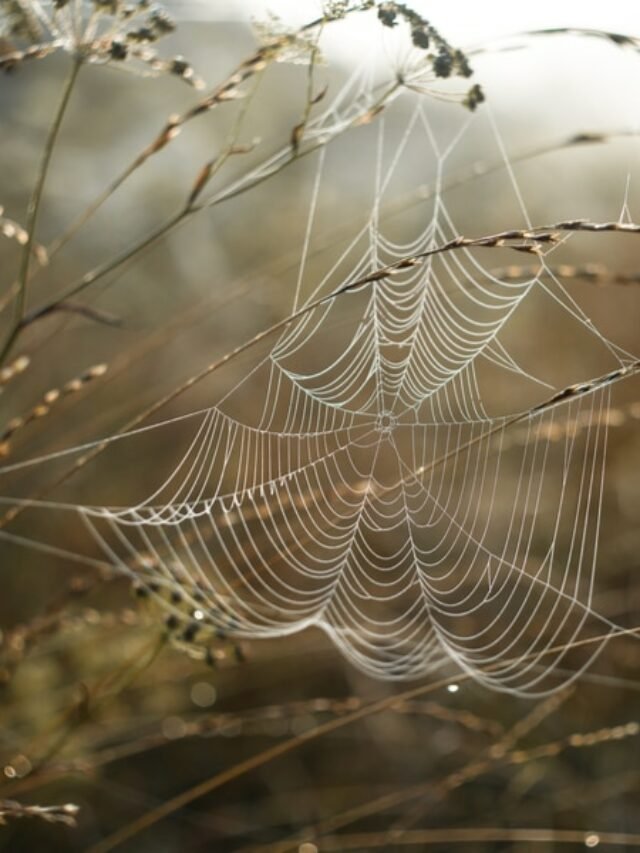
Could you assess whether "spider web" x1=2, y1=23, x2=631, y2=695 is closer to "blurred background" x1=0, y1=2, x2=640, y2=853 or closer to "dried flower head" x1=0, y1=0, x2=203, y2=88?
"blurred background" x1=0, y1=2, x2=640, y2=853

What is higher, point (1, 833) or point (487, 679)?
point (487, 679)

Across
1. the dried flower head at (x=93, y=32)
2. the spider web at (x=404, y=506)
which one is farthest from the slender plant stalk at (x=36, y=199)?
the spider web at (x=404, y=506)

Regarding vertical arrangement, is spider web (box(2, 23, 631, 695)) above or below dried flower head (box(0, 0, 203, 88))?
below

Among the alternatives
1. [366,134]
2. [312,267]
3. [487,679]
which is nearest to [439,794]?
[487,679]

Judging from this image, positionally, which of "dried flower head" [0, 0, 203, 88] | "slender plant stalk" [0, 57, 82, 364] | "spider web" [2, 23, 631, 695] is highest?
"dried flower head" [0, 0, 203, 88]

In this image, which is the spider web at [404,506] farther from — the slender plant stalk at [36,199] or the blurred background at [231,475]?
the slender plant stalk at [36,199]

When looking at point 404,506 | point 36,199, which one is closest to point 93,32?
point 36,199

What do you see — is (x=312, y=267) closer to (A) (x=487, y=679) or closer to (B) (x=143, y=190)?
(B) (x=143, y=190)

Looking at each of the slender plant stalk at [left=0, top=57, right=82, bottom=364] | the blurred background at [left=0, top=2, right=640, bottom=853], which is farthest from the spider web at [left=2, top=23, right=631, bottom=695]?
the slender plant stalk at [left=0, top=57, right=82, bottom=364]

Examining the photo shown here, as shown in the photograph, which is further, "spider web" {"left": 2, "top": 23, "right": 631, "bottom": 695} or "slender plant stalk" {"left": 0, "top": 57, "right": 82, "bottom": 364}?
"spider web" {"left": 2, "top": 23, "right": 631, "bottom": 695}
